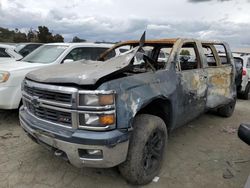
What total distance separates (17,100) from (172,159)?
3163mm

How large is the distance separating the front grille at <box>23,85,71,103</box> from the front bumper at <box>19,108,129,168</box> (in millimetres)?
343

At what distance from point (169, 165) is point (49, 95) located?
6.79 feet

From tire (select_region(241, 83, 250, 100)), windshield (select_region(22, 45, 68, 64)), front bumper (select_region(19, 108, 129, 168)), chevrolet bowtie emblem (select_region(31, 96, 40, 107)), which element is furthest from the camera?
tire (select_region(241, 83, 250, 100))

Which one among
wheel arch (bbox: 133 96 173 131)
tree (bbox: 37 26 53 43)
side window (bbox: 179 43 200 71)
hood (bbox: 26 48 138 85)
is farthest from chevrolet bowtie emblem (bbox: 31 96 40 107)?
tree (bbox: 37 26 53 43)

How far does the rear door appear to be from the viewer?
195 inches

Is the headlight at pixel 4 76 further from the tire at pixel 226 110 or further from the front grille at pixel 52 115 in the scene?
the tire at pixel 226 110

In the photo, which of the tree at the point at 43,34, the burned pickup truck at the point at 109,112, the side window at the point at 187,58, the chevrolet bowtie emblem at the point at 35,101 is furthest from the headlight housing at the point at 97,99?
the tree at the point at 43,34

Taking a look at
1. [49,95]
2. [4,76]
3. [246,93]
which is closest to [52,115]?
[49,95]

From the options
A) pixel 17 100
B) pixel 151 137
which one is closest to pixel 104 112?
pixel 151 137

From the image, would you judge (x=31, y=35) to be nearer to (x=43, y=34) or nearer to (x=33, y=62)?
(x=43, y=34)

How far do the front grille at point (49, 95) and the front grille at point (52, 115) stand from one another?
0.14 meters

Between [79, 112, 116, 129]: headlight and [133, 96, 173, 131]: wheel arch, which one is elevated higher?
[79, 112, 116, 129]: headlight

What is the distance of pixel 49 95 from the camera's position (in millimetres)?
3045

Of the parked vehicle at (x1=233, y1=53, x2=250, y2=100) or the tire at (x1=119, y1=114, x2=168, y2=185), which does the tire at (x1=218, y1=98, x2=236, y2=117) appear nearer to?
the parked vehicle at (x1=233, y1=53, x2=250, y2=100)
